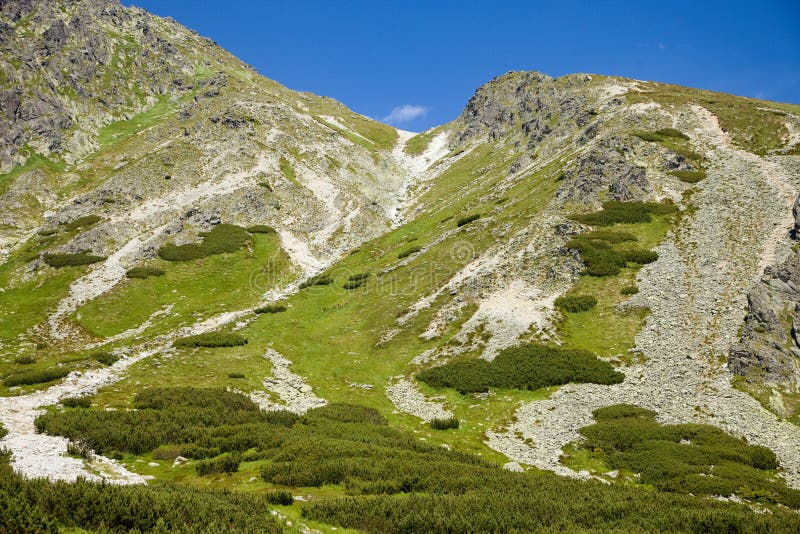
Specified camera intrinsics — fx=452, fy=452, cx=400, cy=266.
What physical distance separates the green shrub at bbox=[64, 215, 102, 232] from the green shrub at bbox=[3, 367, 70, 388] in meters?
54.2

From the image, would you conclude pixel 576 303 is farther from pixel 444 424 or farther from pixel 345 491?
pixel 345 491

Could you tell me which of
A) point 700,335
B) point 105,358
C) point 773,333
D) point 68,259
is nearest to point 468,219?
point 700,335

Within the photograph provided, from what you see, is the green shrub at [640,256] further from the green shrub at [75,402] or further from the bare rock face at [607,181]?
the green shrub at [75,402]

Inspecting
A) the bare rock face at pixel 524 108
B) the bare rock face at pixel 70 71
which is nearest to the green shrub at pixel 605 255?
the bare rock face at pixel 524 108

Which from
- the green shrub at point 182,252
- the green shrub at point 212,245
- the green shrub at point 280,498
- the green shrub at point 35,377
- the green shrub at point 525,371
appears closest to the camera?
the green shrub at point 280,498

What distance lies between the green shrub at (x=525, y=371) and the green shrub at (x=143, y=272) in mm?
45827

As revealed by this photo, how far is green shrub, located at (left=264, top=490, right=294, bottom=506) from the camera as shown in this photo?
15039 millimetres

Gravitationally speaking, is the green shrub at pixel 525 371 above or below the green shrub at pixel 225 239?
below

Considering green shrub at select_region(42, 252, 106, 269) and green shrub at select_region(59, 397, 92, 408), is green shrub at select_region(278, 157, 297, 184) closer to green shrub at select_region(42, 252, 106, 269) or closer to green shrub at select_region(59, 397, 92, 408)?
green shrub at select_region(42, 252, 106, 269)

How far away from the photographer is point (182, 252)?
70.8 m

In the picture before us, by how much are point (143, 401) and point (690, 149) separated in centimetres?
7515

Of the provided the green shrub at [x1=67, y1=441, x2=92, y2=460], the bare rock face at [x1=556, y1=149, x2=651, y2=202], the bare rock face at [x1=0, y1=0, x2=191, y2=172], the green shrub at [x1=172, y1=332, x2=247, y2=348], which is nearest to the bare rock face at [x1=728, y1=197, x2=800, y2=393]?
the bare rock face at [x1=556, y1=149, x2=651, y2=202]

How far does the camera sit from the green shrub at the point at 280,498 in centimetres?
1504

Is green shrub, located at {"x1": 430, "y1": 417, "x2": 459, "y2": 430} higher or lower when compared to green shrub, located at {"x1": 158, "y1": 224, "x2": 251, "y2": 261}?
lower
